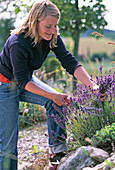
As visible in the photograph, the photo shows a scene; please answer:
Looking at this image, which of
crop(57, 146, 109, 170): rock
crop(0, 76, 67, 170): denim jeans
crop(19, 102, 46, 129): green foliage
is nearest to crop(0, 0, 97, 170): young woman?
crop(0, 76, 67, 170): denim jeans

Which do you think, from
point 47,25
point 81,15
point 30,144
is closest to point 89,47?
point 81,15

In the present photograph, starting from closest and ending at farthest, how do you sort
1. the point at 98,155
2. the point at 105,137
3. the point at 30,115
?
the point at 98,155 < the point at 105,137 < the point at 30,115

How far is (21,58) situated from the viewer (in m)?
2.00

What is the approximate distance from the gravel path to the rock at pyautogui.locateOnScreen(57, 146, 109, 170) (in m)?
0.86

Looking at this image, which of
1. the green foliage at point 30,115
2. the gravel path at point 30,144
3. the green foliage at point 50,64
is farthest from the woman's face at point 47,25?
the green foliage at point 50,64

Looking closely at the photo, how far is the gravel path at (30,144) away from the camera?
282cm

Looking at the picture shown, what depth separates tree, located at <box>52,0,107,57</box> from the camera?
205 inches

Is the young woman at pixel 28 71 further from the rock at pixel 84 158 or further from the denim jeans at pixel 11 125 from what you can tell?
the rock at pixel 84 158

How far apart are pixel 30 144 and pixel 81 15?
3.12 m

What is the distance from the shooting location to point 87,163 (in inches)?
67.6

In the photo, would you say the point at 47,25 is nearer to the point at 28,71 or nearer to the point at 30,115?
the point at 28,71

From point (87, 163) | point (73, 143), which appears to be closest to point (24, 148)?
point (73, 143)

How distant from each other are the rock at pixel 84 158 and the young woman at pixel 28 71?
1.15 ft

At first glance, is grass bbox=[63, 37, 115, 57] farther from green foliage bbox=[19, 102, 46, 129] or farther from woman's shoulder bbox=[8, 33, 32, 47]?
Result: green foliage bbox=[19, 102, 46, 129]
